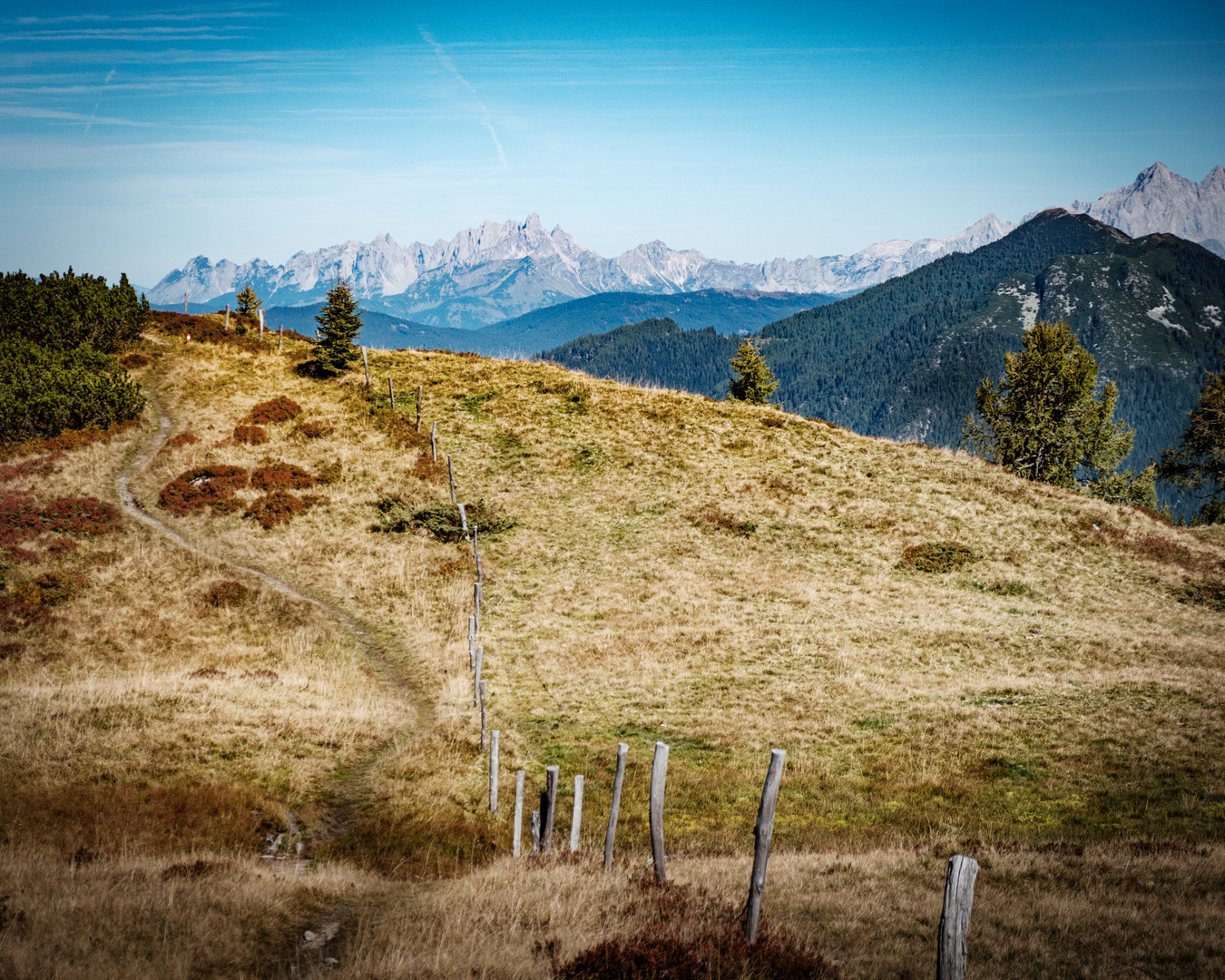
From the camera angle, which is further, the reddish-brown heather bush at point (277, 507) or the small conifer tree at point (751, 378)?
the small conifer tree at point (751, 378)

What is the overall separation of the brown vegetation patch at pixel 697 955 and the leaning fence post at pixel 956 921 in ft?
6.89

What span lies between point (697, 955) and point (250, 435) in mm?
44756

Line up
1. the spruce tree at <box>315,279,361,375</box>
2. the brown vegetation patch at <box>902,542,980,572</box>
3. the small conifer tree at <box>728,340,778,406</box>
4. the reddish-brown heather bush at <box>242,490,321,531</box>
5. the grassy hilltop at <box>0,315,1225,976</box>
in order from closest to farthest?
the grassy hilltop at <box>0,315,1225,976</box> < the brown vegetation patch at <box>902,542,980,572</box> < the reddish-brown heather bush at <box>242,490,321,531</box> < the spruce tree at <box>315,279,361,375</box> < the small conifer tree at <box>728,340,778,406</box>

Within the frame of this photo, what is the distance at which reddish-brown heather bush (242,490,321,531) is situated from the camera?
3481 cm

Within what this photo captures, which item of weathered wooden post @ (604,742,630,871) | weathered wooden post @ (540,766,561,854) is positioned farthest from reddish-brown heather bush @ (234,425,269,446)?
weathered wooden post @ (604,742,630,871)

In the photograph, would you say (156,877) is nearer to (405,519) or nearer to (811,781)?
(811,781)

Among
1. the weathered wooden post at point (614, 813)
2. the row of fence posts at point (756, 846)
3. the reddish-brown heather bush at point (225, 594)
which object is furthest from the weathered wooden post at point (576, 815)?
the reddish-brown heather bush at point (225, 594)

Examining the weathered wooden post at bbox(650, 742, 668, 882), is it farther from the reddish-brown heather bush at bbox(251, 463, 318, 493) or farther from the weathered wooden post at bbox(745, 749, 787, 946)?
the reddish-brown heather bush at bbox(251, 463, 318, 493)

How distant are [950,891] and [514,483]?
36503mm

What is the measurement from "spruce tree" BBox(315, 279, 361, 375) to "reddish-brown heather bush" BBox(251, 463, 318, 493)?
18.7 meters

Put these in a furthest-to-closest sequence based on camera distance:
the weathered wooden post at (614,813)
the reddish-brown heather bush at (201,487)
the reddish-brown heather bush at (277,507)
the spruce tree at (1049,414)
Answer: the spruce tree at (1049,414) < the reddish-brown heather bush at (201,487) < the reddish-brown heather bush at (277,507) < the weathered wooden post at (614,813)

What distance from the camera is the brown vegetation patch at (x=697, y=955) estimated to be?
24.9 feet

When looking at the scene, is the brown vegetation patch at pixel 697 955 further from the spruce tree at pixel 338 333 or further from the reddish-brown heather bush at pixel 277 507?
the spruce tree at pixel 338 333

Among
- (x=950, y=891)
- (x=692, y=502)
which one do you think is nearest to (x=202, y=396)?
(x=692, y=502)
